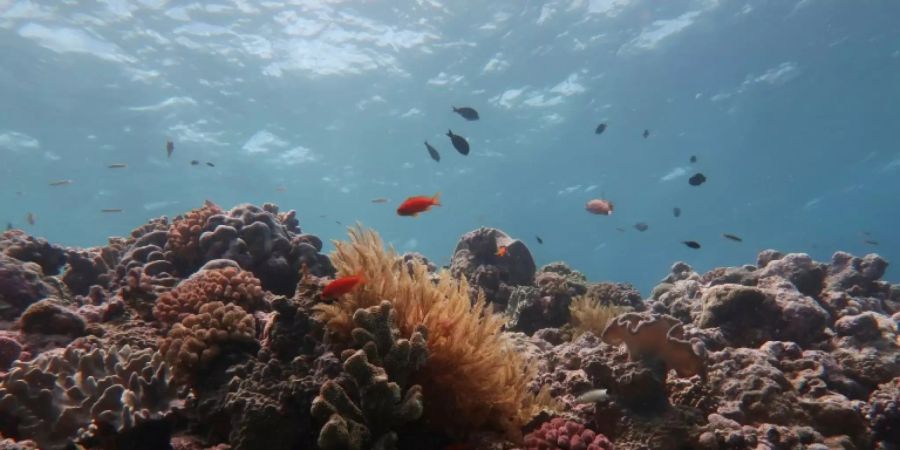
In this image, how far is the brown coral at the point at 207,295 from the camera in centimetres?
524

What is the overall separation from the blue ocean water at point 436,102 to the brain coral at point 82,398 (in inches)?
829

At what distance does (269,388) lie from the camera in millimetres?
3318

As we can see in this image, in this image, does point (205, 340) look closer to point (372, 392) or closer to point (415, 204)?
point (372, 392)

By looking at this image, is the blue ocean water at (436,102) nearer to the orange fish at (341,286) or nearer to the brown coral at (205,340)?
the brown coral at (205,340)

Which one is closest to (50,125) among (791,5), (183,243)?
(183,243)

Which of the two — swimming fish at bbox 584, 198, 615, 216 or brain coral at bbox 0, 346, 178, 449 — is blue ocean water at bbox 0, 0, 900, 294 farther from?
brain coral at bbox 0, 346, 178, 449

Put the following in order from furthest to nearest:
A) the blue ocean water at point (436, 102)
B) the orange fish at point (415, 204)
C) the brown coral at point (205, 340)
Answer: the blue ocean water at point (436, 102), the orange fish at point (415, 204), the brown coral at point (205, 340)

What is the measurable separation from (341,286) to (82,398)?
2234 millimetres

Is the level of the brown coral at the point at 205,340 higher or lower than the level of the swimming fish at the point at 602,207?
lower

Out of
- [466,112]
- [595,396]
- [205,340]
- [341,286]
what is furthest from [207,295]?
[466,112]

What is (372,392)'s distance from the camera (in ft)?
10.1

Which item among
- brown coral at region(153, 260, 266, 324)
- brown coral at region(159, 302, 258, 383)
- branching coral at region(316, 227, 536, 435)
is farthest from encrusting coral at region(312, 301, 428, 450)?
brown coral at region(153, 260, 266, 324)

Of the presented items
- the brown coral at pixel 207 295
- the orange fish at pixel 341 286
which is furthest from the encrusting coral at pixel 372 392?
the brown coral at pixel 207 295

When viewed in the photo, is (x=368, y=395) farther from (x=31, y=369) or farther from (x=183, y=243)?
(x=183, y=243)
